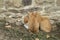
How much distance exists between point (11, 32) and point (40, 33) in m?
0.46

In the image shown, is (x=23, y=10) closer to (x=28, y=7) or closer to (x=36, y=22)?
(x=28, y=7)

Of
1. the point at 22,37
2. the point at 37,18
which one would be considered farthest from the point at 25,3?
the point at 22,37

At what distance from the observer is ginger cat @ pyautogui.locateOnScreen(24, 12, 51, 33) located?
128 inches

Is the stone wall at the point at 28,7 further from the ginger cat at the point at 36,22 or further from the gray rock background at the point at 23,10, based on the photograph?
the ginger cat at the point at 36,22

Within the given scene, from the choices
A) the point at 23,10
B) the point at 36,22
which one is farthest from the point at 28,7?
the point at 36,22

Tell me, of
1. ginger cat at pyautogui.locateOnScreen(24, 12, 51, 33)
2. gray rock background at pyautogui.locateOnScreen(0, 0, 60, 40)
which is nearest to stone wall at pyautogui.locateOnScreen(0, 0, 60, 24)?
gray rock background at pyautogui.locateOnScreen(0, 0, 60, 40)

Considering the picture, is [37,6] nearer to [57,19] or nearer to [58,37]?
[57,19]

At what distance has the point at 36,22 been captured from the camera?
129 inches

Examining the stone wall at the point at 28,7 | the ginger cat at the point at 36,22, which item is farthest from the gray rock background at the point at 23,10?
the ginger cat at the point at 36,22

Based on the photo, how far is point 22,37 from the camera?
10.5 feet

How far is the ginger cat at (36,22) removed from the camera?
128 inches

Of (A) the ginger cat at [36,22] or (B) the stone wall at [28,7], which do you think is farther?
(B) the stone wall at [28,7]

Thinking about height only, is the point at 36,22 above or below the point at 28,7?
below

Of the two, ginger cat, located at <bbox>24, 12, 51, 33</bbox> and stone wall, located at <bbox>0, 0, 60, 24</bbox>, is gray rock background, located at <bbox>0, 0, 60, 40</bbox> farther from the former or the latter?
ginger cat, located at <bbox>24, 12, 51, 33</bbox>
